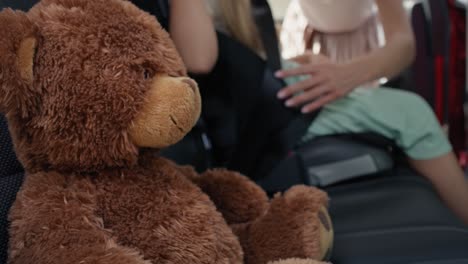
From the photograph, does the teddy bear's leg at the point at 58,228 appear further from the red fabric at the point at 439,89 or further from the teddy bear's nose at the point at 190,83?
the red fabric at the point at 439,89

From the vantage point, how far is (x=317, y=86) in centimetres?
98

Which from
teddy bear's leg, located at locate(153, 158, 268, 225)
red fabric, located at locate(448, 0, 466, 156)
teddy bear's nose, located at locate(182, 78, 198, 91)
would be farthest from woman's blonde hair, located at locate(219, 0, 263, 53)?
red fabric, located at locate(448, 0, 466, 156)

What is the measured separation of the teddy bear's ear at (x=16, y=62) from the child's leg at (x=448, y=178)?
737 millimetres

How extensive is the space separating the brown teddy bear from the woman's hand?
437 millimetres

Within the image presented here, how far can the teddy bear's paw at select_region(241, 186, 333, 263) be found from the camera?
2.01 ft

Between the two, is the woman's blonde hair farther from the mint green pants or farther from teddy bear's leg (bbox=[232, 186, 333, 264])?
teddy bear's leg (bbox=[232, 186, 333, 264])

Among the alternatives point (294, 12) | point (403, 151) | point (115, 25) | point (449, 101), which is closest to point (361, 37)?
point (294, 12)

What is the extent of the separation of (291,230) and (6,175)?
32 centimetres

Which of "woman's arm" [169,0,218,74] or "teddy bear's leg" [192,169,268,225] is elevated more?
"woman's arm" [169,0,218,74]

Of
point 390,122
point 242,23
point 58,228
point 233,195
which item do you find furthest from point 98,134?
point 390,122

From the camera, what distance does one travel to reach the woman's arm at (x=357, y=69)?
96cm

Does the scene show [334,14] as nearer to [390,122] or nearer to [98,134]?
[390,122]

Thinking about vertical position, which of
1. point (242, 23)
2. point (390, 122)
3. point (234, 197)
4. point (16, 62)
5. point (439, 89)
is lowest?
point (439, 89)

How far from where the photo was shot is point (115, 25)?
498 millimetres
